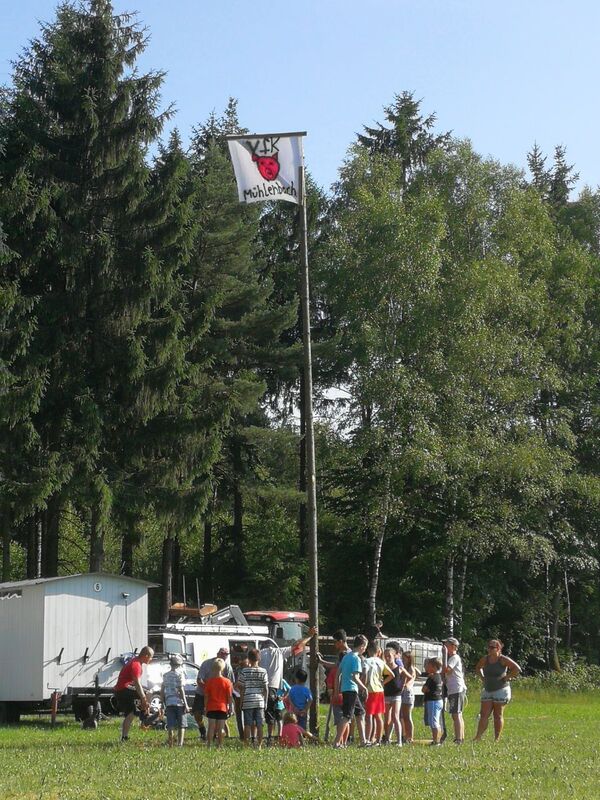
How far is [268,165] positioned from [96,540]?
51.4 ft

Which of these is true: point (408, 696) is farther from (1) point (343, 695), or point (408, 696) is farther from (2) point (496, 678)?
(1) point (343, 695)

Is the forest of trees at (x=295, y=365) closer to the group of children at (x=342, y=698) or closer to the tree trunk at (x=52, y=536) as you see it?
the tree trunk at (x=52, y=536)

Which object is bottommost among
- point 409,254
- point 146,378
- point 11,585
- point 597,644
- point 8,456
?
point 597,644

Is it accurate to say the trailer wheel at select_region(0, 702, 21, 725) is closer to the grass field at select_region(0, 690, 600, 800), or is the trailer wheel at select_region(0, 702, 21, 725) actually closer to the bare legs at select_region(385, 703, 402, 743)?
the grass field at select_region(0, 690, 600, 800)

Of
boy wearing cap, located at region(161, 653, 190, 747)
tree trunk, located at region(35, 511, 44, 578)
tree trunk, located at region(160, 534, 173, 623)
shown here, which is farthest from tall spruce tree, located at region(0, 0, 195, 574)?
boy wearing cap, located at region(161, 653, 190, 747)

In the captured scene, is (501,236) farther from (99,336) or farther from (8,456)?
(8,456)

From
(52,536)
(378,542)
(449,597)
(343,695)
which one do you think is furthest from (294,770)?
(449,597)

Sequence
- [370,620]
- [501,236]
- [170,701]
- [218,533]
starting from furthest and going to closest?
[218,533]
[501,236]
[370,620]
[170,701]

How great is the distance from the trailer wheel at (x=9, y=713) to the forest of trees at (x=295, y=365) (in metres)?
6.92

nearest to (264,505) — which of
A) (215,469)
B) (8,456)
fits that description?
(215,469)

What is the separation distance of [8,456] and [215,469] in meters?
10.5

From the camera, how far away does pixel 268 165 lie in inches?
795

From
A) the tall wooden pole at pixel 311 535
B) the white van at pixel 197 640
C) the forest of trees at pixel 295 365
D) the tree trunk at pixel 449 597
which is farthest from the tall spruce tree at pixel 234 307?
the tall wooden pole at pixel 311 535

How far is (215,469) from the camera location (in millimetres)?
40906
